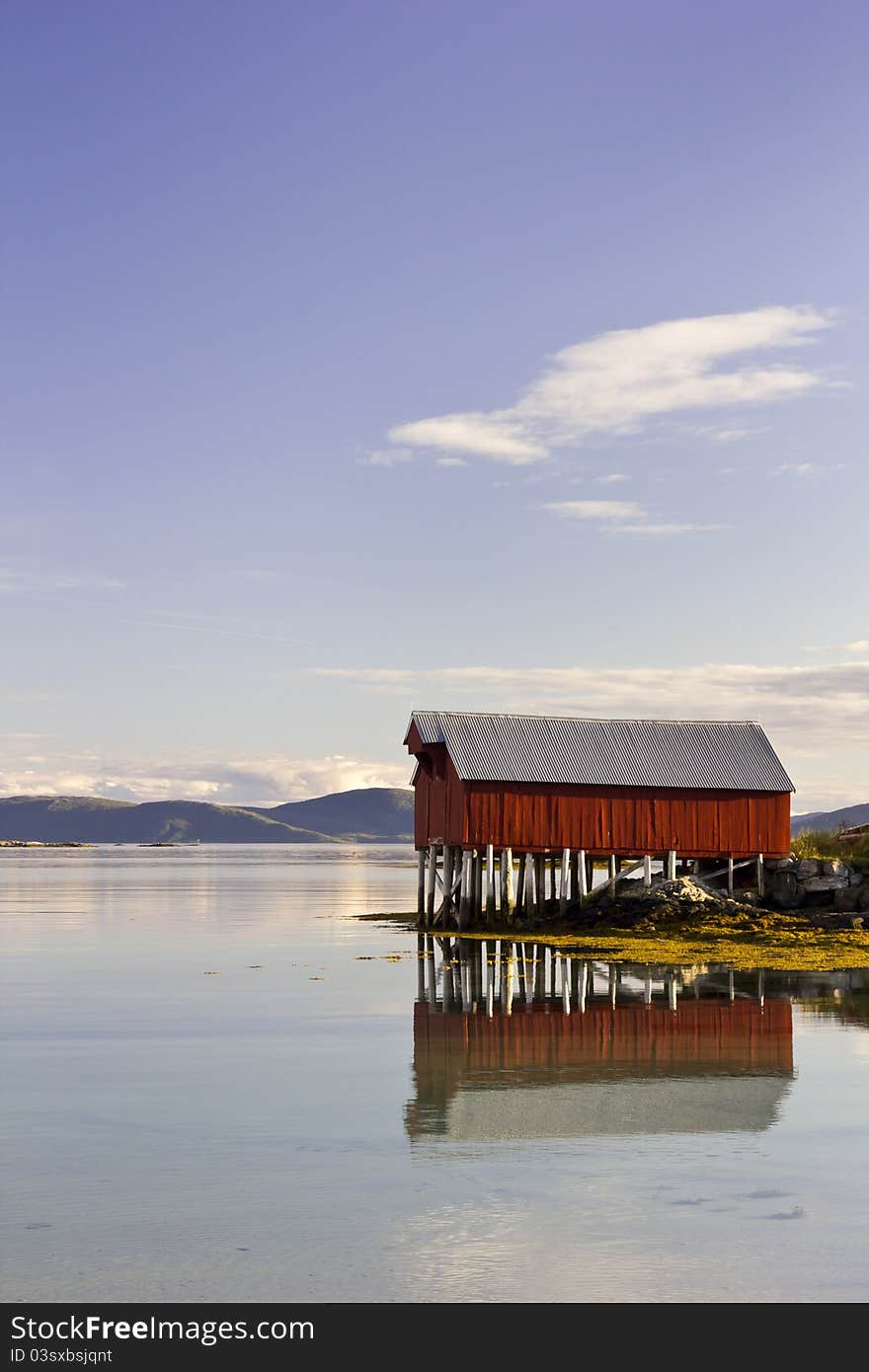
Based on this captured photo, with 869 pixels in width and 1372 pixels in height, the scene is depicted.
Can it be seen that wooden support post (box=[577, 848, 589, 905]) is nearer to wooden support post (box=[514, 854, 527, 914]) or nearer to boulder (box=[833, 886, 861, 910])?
wooden support post (box=[514, 854, 527, 914])

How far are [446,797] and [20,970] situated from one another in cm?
2241

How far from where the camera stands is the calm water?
12.0m

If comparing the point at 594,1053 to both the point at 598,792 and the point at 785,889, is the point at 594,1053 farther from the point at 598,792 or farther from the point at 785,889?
the point at 785,889

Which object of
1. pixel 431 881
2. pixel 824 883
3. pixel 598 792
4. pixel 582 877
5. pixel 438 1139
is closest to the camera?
pixel 438 1139

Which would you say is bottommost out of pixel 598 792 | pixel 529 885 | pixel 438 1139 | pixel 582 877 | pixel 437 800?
pixel 438 1139

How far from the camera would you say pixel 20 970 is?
37656 mm

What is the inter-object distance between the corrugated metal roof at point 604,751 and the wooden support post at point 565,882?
2795 mm

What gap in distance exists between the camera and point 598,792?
180ft

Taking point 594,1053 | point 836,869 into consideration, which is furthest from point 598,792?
point 594,1053

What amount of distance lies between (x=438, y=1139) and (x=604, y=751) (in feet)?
130

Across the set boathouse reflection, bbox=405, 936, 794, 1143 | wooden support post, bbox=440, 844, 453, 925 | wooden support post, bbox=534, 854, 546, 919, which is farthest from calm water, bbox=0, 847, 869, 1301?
wooden support post, bbox=440, 844, 453, 925

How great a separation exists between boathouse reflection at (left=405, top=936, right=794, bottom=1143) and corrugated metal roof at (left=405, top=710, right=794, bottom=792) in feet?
56.9

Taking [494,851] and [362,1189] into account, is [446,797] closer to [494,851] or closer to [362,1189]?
[494,851]
